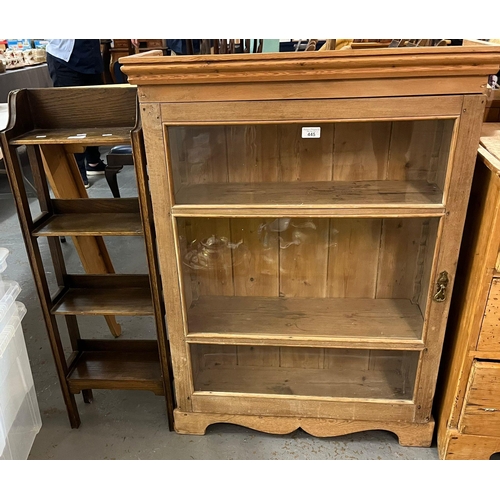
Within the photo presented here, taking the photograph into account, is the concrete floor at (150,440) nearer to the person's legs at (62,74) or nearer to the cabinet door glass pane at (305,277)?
the cabinet door glass pane at (305,277)

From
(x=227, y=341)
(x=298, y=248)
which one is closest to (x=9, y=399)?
(x=227, y=341)

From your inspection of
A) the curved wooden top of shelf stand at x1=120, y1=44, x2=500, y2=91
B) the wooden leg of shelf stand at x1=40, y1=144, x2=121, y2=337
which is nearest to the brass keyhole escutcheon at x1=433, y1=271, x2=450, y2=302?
the curved wooden top of shelf stand at x1=120, y1=44, x2=500, y2=91

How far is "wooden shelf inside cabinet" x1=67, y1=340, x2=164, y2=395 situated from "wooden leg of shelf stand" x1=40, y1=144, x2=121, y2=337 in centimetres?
36

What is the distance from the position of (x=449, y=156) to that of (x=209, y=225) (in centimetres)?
72

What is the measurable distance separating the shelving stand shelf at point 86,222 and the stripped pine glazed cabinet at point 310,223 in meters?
0.06

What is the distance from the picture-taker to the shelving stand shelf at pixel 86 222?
127cm

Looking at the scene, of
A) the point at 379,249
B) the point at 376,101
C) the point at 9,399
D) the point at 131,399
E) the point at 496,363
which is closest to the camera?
the point at 376,101

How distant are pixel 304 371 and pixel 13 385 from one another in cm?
95

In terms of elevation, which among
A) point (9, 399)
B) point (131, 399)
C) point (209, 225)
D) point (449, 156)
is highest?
point (449, 156)

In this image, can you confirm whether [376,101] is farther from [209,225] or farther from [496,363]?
[496,363]

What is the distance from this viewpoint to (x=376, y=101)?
109 cm

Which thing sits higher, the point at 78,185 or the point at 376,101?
the point at 376,101

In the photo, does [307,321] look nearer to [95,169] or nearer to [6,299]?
[6,299]

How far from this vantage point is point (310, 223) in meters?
1.46
